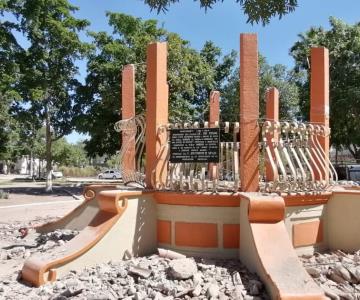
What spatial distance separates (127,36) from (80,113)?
5.72 meters

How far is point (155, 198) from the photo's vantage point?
297 inches

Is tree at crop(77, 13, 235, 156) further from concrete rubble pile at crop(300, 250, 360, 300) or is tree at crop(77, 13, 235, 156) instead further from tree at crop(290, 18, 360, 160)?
concrete rubble pile at crop(300, 250, 360, 300)

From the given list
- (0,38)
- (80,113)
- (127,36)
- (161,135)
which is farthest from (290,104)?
(161,135)

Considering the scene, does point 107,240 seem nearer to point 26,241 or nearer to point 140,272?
point 140,272

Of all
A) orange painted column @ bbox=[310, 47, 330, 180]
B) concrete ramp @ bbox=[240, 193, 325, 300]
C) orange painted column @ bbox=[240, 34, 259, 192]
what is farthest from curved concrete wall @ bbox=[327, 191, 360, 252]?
concrete ramp @ bbox=[240, 193, 325, 300]

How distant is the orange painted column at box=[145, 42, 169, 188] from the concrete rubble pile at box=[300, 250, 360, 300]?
289 cm

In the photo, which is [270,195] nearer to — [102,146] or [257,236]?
[257,236]

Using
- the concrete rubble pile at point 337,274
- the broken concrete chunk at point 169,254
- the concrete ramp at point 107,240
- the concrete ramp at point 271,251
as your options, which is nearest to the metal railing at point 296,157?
the concrete ramp at point 271,251

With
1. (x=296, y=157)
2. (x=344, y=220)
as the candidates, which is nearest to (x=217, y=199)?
(x=296, y=157)

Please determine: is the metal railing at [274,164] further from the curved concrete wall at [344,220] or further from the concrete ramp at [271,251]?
the concrete ramp at [271,251]

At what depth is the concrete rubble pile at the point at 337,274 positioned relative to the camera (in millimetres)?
5441

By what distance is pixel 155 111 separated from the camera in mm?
7742

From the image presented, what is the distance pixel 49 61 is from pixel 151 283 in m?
23.9

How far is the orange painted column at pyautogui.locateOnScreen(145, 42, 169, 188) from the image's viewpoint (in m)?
7.71
